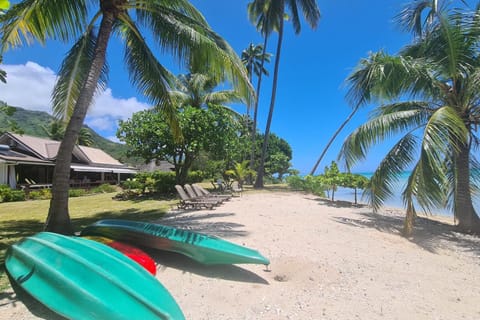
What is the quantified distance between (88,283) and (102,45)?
5600mm

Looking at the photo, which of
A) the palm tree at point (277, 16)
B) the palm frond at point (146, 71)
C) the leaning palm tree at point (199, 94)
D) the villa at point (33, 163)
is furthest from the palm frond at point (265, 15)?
the villa at point (33, 163)

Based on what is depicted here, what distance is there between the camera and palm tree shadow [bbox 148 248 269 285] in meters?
4.02

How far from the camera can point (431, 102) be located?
335 inches

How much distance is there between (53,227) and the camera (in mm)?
5395

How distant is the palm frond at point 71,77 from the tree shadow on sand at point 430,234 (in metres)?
9.44

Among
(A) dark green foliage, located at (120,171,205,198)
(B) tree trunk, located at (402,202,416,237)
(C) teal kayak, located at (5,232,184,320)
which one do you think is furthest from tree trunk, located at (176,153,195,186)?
(C) teal kayak, located at (5,232,184,320)

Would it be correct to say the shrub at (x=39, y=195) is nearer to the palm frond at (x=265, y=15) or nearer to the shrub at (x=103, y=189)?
the shrub at (x=103, y=189)

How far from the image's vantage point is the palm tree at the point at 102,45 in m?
5.45

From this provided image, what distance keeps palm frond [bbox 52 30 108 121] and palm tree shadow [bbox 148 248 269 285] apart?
5.11 metres

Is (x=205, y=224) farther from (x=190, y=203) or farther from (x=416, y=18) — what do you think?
(x=416, y=18)

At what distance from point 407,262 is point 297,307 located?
10.6ft

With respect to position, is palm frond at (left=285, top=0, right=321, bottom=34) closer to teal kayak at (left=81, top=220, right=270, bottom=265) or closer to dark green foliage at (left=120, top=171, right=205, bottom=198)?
dark green foliage at (left=120, top=171, right=205, bottom=198)

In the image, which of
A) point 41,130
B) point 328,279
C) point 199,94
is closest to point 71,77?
point 328,279

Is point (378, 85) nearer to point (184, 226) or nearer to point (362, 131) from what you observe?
point (362, 131)
